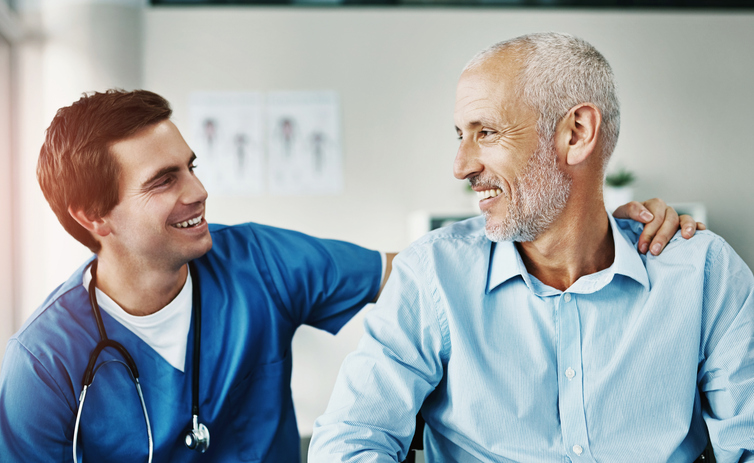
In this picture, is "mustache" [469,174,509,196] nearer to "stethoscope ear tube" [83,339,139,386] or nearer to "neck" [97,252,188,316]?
"neck" [97,252,188,316]

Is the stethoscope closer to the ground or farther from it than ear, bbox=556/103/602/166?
closer to the ground

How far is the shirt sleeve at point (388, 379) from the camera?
0.94 m

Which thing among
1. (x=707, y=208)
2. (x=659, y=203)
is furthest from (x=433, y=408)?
(x=707, y=208)

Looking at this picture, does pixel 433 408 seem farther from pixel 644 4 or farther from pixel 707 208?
pixel 644 4

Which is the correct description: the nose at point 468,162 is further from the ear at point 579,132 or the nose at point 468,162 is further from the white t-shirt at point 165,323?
the white t-shirt at point 165,323

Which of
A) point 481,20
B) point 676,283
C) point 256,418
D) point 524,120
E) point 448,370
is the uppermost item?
point 481,20

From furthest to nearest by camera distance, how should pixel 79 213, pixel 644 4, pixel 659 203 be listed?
pixel 644 4 → pixel 659 203 → pixel 79 213

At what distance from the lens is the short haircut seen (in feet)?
3.00

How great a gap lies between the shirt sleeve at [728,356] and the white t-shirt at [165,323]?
985mm

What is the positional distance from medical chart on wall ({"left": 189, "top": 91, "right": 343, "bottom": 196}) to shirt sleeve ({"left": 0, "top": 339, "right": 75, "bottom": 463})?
2194 millimetres

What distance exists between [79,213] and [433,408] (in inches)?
29.1

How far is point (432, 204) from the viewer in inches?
130

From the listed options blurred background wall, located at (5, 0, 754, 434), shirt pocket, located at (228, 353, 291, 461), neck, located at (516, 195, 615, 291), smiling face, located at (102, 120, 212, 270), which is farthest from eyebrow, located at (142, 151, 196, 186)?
blurred background wall, located at (5, 0, 754, 434)

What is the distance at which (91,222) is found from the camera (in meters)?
0.95
